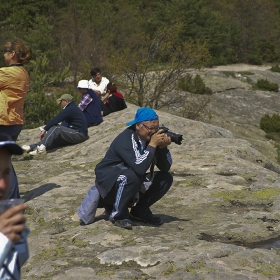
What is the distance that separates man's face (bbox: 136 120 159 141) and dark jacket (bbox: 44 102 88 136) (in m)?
4.41

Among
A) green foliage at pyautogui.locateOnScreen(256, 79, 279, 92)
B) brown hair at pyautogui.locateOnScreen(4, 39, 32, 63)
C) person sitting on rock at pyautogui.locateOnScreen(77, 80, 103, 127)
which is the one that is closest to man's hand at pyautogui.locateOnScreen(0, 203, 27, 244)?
brown hair at pyautogui.locateOnScreen(4, 39, 32, 63)

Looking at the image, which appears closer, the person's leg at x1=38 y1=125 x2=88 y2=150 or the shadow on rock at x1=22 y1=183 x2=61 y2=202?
the shadow on rock at x1=22 y1=183 x2=61 y2=202

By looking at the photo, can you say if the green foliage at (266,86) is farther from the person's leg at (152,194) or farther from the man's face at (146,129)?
the man's face at (146,129)

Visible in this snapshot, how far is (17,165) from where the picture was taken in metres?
8.66

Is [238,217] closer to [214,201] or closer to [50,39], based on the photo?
[214,201]

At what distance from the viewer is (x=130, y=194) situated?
5.05 m

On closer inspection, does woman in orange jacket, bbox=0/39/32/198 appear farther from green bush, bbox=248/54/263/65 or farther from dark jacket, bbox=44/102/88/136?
green bush, bbox=248/54/263/65

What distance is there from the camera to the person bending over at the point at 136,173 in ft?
16.4

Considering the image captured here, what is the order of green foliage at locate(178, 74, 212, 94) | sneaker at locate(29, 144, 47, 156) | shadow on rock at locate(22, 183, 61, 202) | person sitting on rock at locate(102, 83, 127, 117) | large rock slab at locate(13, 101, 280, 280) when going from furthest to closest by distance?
green foliage at locate(178, 74, 212, 94), person sitting on rock at locate(102, 83, 127, 117), sneaker at locate(29, 144, 47, 156), shadow on rock at locate(22, 183, 61, 202), large rock slab at locate(13, 101, 280, 280)

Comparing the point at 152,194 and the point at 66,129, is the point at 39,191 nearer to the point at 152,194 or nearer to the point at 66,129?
the point at 152,194

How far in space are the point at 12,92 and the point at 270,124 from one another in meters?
16.6

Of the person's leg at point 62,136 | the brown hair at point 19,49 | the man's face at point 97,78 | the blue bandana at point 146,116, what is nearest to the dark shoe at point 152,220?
the blue bandana at point 146,116

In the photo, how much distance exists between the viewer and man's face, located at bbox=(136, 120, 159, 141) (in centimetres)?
512

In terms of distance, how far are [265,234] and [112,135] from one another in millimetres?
4596
